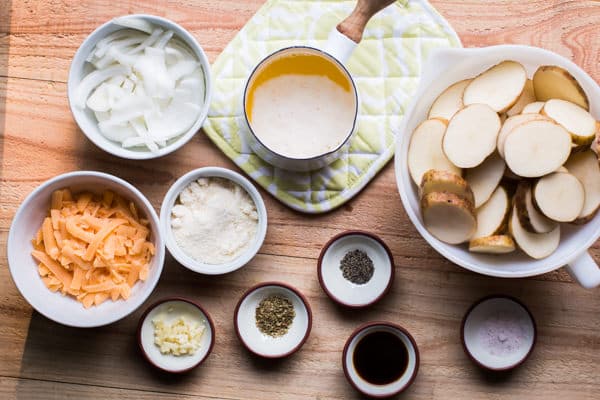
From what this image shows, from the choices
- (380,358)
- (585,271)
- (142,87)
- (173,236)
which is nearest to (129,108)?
(142,87)

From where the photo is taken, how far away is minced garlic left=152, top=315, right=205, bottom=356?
4.82ft

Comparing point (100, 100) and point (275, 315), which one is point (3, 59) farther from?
point (275, 315)

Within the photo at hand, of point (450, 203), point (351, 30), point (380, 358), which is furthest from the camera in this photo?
point (380, 358)

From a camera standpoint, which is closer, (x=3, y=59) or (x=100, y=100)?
(x=100, y=100)

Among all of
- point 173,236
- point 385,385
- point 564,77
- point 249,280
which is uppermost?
point 564,77

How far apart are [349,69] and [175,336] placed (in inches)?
27.2

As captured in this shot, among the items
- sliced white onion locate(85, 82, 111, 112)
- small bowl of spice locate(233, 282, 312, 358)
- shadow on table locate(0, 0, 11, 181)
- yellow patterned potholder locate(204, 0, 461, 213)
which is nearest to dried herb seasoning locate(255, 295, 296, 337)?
small bowl of spice locate(233, 282, 312, 358)

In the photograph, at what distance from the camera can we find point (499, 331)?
4.98ft

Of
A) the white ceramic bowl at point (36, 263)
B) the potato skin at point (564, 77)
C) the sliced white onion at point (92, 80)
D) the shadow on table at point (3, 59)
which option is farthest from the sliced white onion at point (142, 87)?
the potato skin at point (564, 77)

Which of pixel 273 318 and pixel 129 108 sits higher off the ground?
pixel 129 108

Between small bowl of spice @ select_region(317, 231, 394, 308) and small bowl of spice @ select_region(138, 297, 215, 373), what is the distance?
285 mm

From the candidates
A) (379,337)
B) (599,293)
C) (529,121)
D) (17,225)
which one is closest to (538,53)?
(529,121)

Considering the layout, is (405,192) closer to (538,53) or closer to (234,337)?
(538,53)

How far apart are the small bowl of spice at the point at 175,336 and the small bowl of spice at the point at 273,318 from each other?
84 mm
